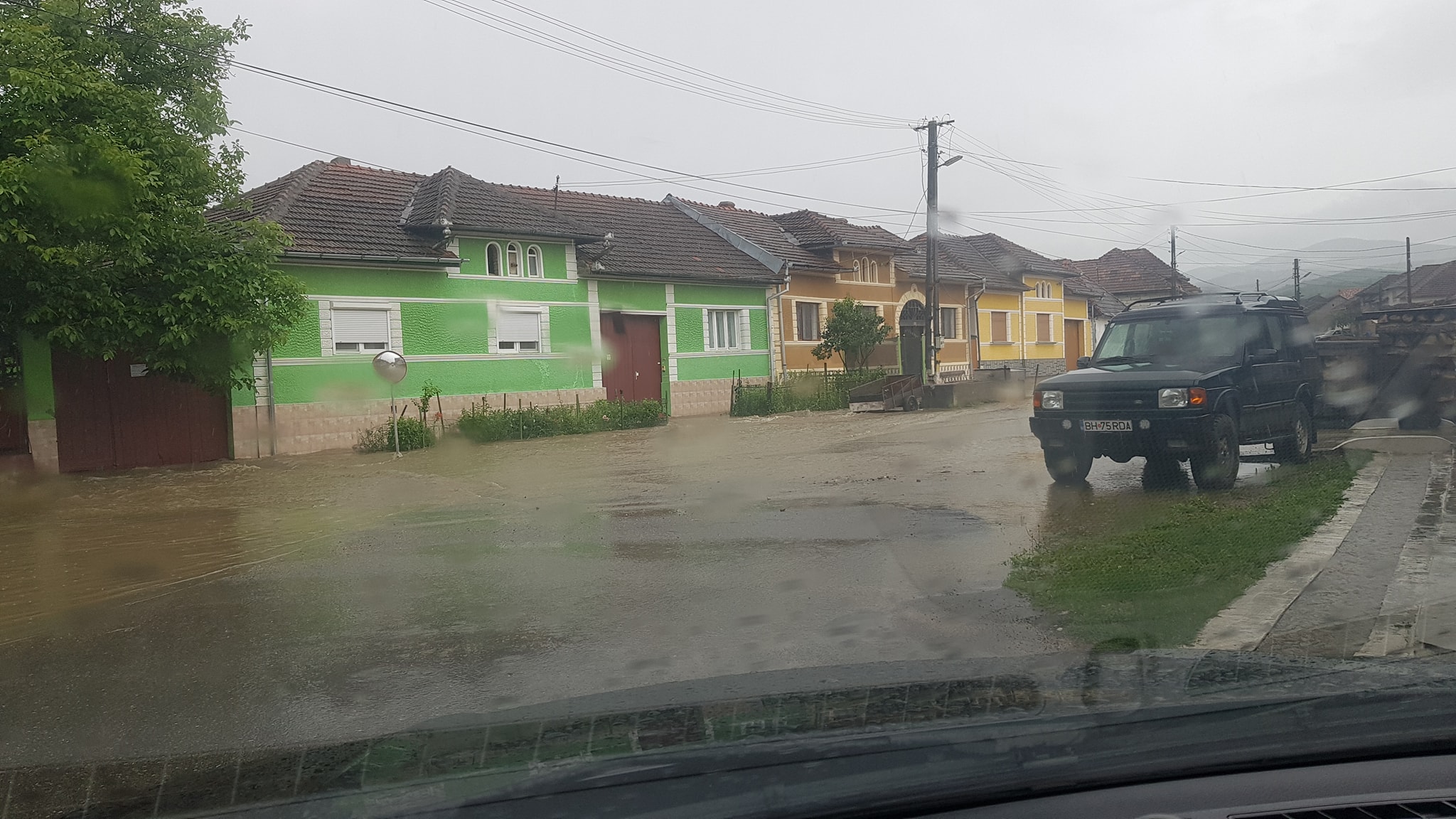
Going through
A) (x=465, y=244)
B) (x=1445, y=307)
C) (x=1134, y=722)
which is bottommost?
(x=1134, y=722)

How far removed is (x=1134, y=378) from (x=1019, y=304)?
33322 millimetres

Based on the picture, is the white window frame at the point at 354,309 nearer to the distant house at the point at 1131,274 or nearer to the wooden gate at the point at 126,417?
the wooden gate at the point at 126,417

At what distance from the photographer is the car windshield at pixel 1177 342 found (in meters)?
10.8

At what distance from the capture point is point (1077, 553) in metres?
7.56

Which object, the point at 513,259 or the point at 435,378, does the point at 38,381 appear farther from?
the point at 513,259

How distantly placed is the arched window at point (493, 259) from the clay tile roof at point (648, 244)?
2.31 m

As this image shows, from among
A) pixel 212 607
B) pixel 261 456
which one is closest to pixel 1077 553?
pixel 212 607

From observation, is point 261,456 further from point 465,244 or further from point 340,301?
point 465,244

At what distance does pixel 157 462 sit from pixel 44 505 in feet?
13.2

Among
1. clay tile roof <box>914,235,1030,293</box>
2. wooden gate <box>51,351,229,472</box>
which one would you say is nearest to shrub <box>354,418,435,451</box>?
wooden gate <box>51,351,229,472</box>

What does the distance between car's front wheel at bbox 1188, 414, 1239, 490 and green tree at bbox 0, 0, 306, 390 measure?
12.2 meters

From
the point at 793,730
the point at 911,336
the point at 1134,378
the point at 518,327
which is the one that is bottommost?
the point at 793,730

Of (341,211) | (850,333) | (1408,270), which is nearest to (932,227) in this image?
(850,333)

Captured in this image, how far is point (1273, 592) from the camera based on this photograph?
616cm
